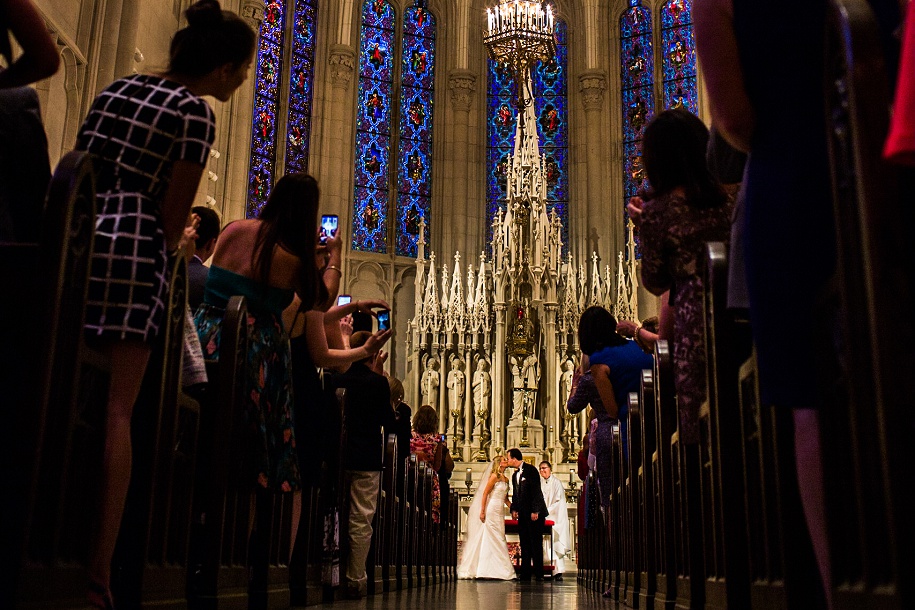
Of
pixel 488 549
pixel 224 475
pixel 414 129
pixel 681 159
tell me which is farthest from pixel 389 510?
pixel 414 129

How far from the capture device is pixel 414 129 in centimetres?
1870

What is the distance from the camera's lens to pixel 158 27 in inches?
424

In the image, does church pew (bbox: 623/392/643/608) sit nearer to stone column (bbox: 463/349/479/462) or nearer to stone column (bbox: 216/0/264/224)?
stone column (bbox: 463/349/479/462)

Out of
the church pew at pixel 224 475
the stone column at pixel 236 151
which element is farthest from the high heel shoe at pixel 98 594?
the stone column at pixel 236 151

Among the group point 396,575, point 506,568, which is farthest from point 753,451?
point 506,568

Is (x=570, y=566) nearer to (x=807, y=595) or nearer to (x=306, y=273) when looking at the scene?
(x=306, y=273)

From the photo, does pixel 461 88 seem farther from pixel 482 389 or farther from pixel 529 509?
pixel 529 509

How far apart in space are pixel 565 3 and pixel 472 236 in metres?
5.37

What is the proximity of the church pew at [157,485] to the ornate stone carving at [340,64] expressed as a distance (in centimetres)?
1514

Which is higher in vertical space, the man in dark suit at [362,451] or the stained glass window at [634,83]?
the stained glass window at [634,83]

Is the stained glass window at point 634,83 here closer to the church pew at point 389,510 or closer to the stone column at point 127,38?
the stone column at point 127,38

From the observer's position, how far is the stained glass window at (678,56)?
18016 millimetres

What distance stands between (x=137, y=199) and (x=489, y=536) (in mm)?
8844

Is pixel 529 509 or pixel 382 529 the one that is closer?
pixel 382 529
